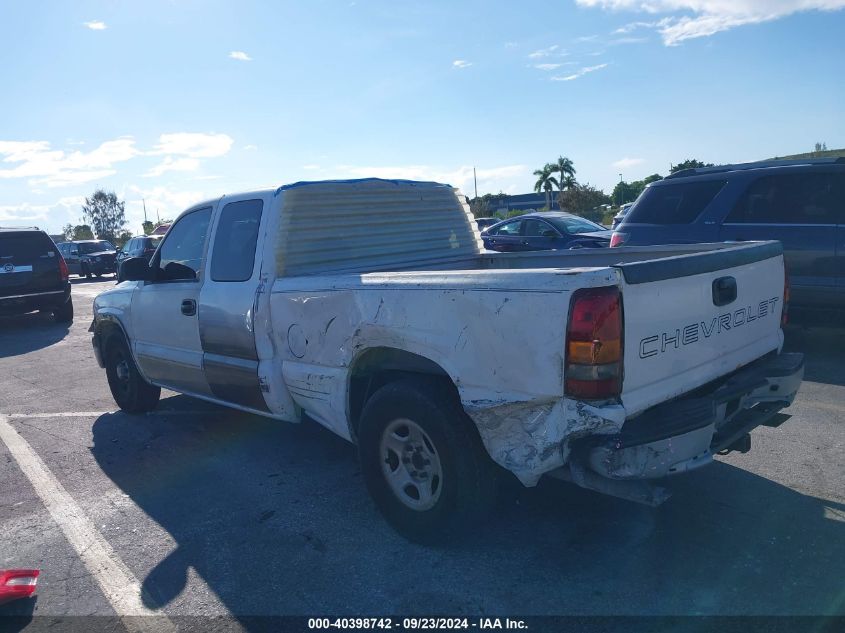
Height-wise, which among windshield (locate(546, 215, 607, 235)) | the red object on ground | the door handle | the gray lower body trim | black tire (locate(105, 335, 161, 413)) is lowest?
the red object on ground

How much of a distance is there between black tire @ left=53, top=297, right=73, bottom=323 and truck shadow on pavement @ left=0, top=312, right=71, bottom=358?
0.36 feet

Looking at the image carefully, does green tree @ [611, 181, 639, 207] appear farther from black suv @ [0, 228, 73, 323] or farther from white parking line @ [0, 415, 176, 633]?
white parking line @ [0, 415, 176, 633]

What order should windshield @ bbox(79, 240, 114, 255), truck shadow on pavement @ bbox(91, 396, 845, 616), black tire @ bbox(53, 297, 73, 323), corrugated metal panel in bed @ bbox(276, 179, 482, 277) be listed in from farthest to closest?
1. windshield @ bbox(79, 240, 114, 255)
2. black tire @ bbox(53, 297, 73, 323)
3. corrugated metal panel in bed @ bbox(276, 179, 482, 277)
4. truck shadow on pavement @ bbox(91, 396, 845, 616)

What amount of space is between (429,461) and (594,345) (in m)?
1.15

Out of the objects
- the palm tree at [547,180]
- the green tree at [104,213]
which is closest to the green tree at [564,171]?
the palm tree at [547,180]

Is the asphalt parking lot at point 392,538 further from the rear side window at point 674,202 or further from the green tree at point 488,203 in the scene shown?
the green tree at point 488,203

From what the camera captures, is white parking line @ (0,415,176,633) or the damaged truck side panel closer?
the damaged truck side panel

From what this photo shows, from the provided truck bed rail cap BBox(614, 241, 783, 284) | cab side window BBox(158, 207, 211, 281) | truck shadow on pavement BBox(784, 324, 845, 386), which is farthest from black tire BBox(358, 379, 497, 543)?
truck shadow on pavement BBox(784, 324, 845, 386)

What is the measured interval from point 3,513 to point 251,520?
1670 mm

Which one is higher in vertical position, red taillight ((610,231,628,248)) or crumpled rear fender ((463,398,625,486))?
red taillight ((610,231,628,248))

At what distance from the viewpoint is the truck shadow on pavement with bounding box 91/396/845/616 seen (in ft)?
10.1

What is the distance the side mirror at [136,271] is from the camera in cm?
549

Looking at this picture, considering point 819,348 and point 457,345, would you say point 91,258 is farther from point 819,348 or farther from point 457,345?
point 457,345

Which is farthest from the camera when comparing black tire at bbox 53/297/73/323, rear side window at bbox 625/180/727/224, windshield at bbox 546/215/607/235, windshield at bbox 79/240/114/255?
windshield at bbox 79/240/114/255
